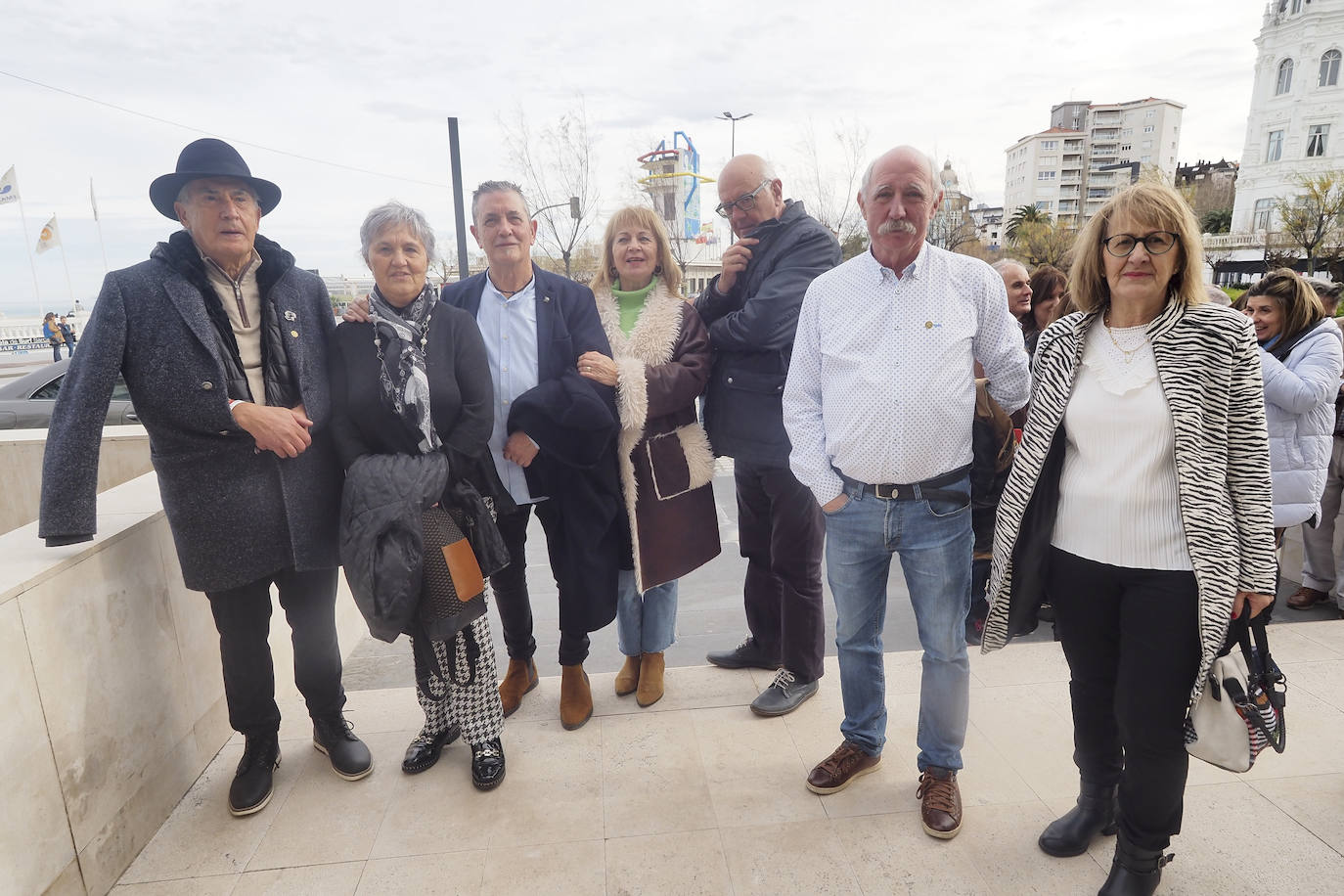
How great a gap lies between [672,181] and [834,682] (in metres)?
47.0

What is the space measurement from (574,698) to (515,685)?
1.02 feet

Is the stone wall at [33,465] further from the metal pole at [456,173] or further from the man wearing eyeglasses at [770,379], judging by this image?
the metal pole at [456,173]

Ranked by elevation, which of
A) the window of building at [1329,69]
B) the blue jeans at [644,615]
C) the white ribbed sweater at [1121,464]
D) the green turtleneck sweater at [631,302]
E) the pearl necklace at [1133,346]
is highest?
the window of building at [1329,69]

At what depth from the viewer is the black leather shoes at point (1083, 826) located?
2096mm

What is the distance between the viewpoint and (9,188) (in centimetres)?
2286

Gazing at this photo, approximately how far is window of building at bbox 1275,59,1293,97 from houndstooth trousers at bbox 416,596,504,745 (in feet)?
182

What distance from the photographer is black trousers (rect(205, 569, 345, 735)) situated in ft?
7.82

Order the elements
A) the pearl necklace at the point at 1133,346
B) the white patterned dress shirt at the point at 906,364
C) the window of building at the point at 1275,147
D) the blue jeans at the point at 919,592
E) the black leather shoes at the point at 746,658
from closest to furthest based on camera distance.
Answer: the pearl necklace at the point at 1133,346, the white patterned dress shirt at the point at 906,364, the blue jeans at the point at 919,592, the black leather shoes at the point at 746,658, the window of building at the point at 1275,147

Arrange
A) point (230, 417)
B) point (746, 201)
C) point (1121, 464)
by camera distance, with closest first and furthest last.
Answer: point (1121, 464), point (230, 417), point (746, 201)

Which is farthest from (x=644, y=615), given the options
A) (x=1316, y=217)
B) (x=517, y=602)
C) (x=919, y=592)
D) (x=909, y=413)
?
(x=1316, y=217)

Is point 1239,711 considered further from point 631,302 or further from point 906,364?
point 631,302

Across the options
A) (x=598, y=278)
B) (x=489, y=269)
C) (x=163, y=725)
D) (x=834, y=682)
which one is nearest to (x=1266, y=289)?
(x=834, y=682)

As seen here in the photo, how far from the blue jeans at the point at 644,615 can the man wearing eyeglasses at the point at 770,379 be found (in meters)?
0.46

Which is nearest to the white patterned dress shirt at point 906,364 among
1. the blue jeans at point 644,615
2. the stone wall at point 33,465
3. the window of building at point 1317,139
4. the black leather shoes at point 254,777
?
the blue jeans at point 644,615
